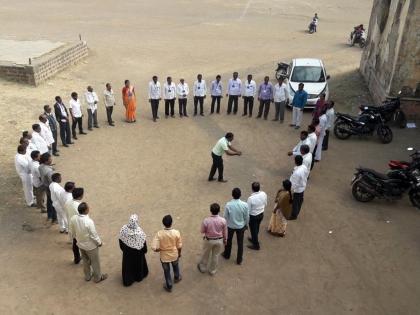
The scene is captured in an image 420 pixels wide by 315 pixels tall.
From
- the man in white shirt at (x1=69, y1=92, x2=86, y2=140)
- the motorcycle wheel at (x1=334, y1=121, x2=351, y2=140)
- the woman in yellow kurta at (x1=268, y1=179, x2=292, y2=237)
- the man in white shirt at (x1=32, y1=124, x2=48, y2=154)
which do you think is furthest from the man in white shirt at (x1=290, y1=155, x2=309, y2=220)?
the man in white shirt at (x1=69, y1=92, x2=86, y2=140)

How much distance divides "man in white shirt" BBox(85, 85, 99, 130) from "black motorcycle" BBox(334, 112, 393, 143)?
7656mm

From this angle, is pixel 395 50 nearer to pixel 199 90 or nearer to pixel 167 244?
pixel 199 90

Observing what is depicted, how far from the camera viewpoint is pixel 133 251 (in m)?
7.43

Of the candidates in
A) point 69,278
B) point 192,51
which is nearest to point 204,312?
point 69,278

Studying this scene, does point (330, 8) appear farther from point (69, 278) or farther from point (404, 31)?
point (69, 278)

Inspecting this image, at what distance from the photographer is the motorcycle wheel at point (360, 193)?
10414mm

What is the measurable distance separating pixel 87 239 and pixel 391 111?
1098 cm

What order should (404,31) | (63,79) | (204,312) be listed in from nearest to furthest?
1. (204,312)
2. (404,31)
3. (63,79)

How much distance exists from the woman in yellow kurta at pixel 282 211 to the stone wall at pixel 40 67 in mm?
12564

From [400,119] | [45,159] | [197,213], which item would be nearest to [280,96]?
[400,119]

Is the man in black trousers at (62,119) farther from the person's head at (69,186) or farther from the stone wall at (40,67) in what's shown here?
the stone wall at (40,67)

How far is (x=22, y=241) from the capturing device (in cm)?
902

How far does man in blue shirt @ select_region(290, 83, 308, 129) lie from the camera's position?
14.2 m

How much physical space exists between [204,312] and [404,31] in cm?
1143
